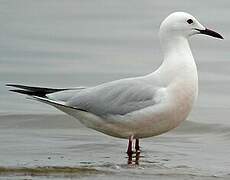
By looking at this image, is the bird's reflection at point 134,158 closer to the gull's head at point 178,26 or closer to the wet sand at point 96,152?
the wet sand at point 96,152

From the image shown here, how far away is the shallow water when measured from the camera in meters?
10.6

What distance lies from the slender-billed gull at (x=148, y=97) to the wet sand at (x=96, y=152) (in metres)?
0.38

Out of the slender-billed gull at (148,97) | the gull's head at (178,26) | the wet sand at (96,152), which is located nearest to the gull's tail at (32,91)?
the slender-billed gull at (148,97)

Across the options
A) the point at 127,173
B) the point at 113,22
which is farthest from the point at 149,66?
the point at 127,173

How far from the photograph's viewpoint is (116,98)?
11086 millimetres

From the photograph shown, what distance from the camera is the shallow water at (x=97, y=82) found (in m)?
10.6

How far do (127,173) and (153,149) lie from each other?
8.05 ft

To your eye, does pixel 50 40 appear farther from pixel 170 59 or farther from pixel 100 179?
pixel 100 179

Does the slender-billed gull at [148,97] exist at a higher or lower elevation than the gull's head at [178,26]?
lower

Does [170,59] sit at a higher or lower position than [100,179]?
higher

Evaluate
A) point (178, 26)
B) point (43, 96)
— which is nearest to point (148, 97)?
point (178, 26)

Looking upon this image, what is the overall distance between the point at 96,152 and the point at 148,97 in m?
1.07

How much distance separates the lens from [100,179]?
8.97 meters

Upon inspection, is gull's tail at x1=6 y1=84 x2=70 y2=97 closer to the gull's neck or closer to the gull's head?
the gull's neck
